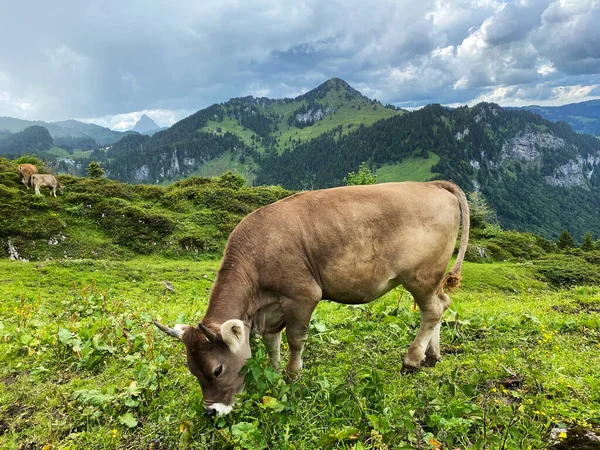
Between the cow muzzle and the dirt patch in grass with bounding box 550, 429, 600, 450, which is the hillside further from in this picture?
the dirt patch in grass with bounding box 550, 429, 600, 450

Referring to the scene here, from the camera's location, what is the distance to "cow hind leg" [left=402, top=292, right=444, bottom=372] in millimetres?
5973

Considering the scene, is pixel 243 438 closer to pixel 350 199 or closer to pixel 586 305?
pixel 350 199

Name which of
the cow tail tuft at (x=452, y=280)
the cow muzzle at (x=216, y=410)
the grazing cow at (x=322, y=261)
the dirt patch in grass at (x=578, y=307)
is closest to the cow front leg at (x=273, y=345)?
the grazing cow at (x=322, y=261)

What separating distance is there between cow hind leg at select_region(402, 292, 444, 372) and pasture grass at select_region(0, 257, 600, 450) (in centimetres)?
20

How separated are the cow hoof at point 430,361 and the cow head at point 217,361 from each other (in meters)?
3.19

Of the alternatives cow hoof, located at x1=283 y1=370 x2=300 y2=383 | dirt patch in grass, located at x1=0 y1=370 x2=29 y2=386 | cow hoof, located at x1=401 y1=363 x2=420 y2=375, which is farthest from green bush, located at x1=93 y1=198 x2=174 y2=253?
cow hoof, located at x1=401 y1=363 x2=420 y2=375

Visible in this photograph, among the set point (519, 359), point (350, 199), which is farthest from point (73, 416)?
point (519, 359)

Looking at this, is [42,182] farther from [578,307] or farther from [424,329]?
[578,307]

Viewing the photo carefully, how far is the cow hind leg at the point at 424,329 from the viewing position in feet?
19.6

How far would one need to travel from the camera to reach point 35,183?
108ft

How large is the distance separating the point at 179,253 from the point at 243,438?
2619 centimetres

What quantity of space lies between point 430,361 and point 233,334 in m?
3.55

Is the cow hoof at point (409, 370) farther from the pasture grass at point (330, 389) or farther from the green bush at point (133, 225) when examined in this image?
the green bush at point (133, 225)

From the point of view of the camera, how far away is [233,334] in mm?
4598
